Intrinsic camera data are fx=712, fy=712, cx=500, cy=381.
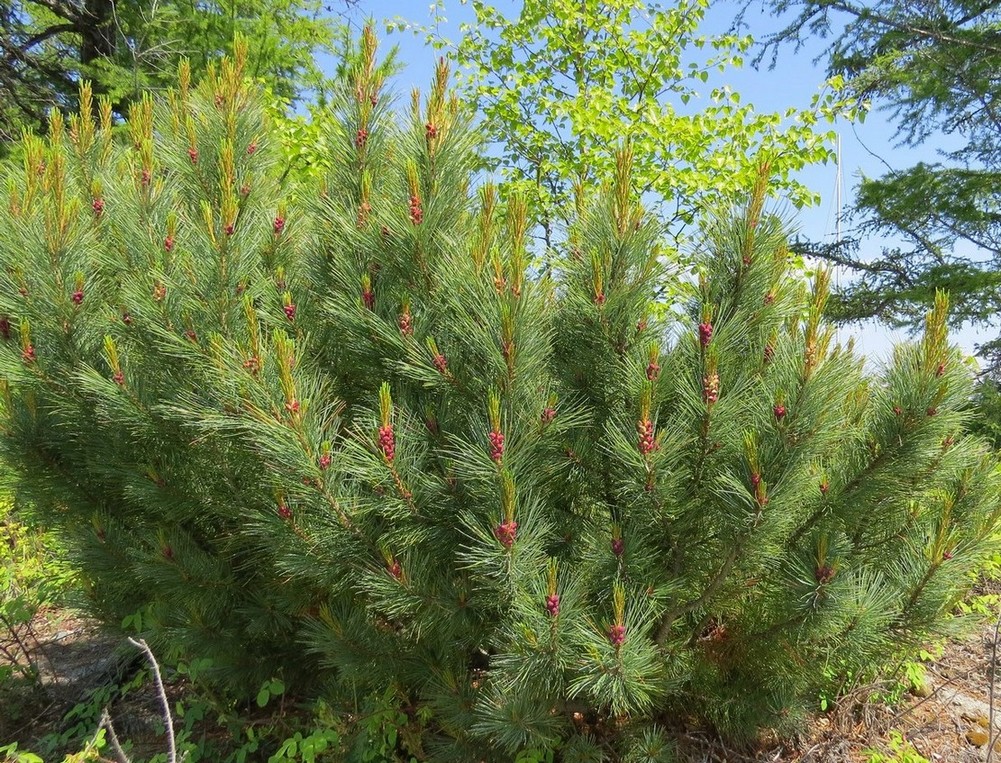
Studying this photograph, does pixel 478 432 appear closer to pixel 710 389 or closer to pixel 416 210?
pixel 710 389

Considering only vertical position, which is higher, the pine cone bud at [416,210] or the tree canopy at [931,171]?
the tree canopy at [931,171]

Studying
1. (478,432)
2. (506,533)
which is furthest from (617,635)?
(478,432)

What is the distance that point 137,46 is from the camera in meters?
7.35

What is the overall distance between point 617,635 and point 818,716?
6.39 ft

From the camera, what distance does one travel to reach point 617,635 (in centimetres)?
193

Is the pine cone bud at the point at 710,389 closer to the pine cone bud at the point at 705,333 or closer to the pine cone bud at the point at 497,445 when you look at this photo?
the pine cone bud at the point at 705,333

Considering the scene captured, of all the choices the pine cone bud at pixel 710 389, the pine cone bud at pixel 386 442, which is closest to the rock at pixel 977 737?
the pine cone bud at pixel 710 389

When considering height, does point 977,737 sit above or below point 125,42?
below

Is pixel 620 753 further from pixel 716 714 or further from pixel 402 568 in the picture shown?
pixel 402 568

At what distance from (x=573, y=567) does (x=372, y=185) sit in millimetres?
1451

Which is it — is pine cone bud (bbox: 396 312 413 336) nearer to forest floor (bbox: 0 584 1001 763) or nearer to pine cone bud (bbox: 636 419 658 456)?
pine cone bud (bbox: 636 419 658 456)

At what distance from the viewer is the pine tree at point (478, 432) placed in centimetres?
198

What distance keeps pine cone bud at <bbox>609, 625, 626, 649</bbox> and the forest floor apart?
102 centimetres

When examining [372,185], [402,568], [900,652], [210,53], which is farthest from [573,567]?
[210,53]
